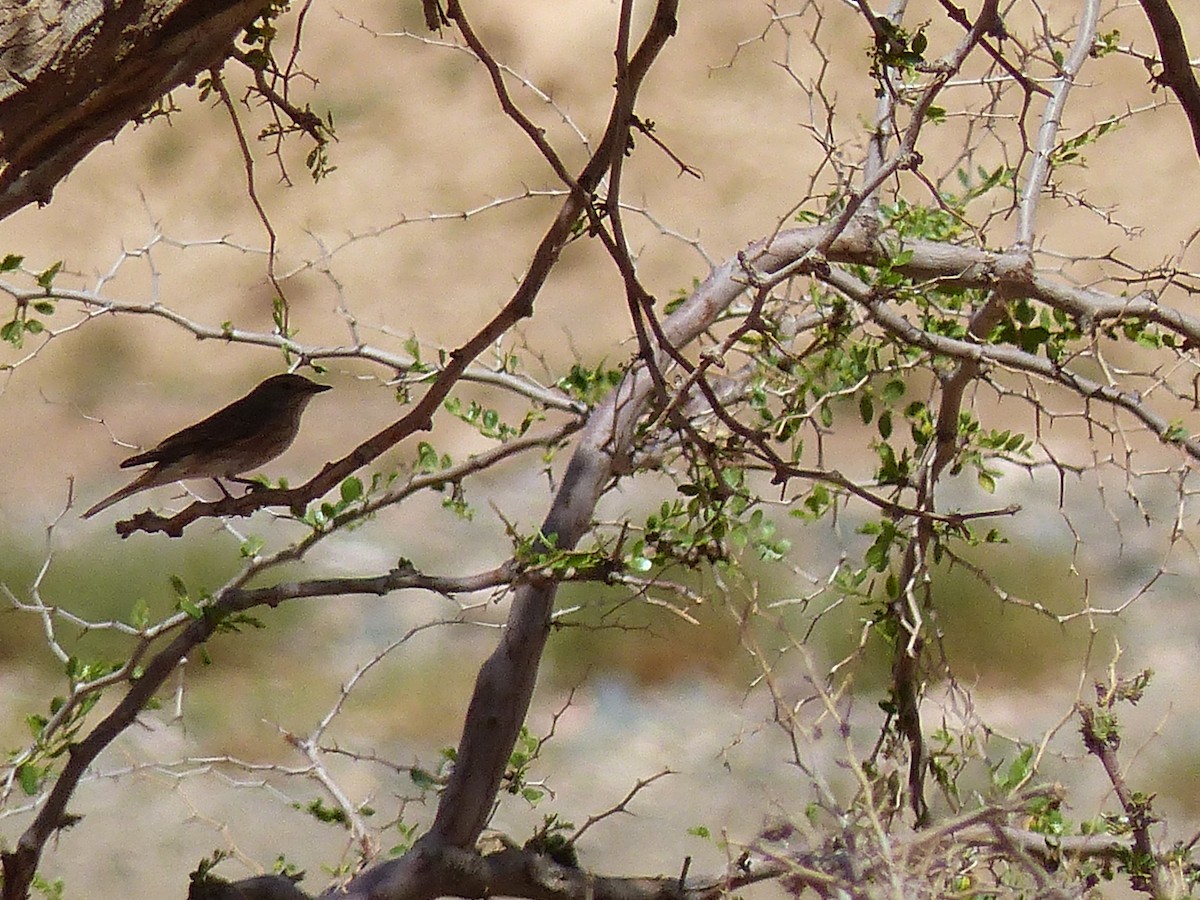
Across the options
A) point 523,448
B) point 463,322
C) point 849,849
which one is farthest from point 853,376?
point 463,322

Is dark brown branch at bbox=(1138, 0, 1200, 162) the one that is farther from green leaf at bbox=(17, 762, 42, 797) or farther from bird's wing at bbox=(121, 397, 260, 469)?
bird's wing at bbox=(121, 397, 260, 469)

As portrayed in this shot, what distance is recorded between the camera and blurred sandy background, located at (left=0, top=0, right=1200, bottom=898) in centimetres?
549

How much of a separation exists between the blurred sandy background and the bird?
175 centimetres

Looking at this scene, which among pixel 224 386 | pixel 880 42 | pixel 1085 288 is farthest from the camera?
pixel 224 386

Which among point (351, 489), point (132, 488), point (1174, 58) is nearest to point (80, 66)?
point (351, 489)

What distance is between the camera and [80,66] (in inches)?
41.7

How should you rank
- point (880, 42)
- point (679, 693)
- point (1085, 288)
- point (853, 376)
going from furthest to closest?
1. point (679, 693)
2. point (853, 376)
3. point (1085, 288)
4. point (880, 42)

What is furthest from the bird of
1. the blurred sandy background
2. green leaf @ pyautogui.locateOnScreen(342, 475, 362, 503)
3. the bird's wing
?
the blurred sandy background

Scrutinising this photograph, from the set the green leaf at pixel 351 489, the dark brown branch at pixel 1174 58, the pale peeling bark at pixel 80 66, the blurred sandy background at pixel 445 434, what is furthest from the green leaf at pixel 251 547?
the blurred sandy background at pixel 445 434

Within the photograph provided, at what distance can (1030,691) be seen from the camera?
18.7 ft

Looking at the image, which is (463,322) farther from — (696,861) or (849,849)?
(849,849)

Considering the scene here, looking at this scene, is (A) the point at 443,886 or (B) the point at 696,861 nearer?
(A) the point at 443,886

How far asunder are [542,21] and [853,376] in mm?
7125

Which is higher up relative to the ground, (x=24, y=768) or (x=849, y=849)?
(x=24, y=768)
